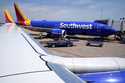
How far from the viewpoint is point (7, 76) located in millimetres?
2320

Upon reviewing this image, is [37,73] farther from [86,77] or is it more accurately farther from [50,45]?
[50,45]

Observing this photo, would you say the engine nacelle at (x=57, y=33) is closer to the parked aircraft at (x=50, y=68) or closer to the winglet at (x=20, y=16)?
the winglet at (x=20, y=16)

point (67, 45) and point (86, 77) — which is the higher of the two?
point (86, 77)

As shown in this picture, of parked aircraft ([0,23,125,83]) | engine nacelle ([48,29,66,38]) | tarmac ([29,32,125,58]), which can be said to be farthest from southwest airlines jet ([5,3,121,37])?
parked aircraft ([0,23,125,83])

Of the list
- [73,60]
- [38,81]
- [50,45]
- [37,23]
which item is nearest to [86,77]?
[73,60]

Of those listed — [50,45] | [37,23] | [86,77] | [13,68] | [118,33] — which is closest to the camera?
[13,68]

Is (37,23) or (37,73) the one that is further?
(37,23)

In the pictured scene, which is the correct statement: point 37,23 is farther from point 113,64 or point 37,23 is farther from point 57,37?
point 113,64

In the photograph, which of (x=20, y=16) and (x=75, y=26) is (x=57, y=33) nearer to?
(x=75, y=26)

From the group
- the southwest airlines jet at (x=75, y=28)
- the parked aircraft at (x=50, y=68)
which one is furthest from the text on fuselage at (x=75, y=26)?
the parked aircraft at (x=50, y=68)

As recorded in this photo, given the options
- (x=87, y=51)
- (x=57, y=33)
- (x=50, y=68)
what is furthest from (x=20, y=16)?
(x=50, y=68)

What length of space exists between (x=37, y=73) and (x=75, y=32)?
101ft

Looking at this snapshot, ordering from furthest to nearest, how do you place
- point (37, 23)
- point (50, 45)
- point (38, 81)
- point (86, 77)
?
point (37, 23)
point (50, 45)
point (86, 77)
point (38, 81)

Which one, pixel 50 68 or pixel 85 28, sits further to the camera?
pixel 85 28
